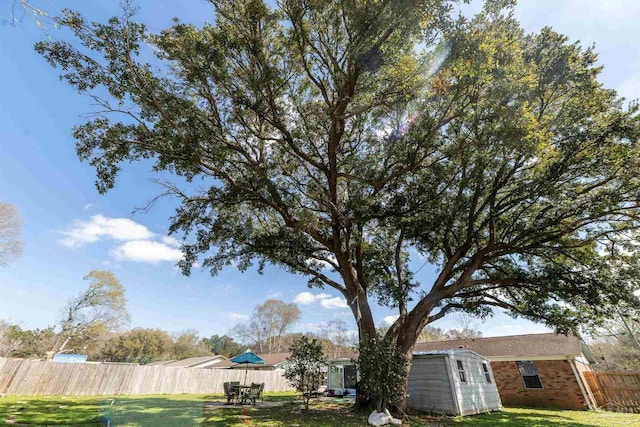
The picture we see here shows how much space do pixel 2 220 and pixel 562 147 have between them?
28753 millimetres

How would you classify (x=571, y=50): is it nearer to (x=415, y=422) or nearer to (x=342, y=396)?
(x=415, y=422)

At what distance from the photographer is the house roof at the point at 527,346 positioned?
614 inches

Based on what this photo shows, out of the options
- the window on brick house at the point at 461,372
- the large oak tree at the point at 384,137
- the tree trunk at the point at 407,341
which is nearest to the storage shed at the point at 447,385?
the window on brick house at the point at 461,372

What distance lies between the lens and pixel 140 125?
7.79 metres

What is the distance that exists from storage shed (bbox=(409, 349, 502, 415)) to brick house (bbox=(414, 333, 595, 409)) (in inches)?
168

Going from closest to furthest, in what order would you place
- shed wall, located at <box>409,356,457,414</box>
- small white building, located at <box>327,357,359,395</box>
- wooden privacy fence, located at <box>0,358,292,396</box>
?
1. shed wall, located at <box>409,356,457,414</box>
2. wooden privacy fence, located at <box>0,358,292,396</box>
3. small white building, located at <box>327,357,359,395</box>

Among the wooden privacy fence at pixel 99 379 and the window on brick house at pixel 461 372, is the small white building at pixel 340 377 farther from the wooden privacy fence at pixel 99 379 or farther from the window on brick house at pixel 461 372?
the window on brick house at pixel 461 372

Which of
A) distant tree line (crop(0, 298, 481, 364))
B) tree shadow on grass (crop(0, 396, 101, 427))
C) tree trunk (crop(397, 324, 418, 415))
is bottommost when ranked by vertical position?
tree shadow on grass (crop(0, 396, 101, 427))

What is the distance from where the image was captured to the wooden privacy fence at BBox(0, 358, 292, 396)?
1157 cm

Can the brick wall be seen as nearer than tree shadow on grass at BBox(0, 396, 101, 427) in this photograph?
No

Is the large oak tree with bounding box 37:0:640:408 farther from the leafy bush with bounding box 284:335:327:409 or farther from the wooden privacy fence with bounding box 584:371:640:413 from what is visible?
the wooden privacy fence with bounding box 584:371:640:413

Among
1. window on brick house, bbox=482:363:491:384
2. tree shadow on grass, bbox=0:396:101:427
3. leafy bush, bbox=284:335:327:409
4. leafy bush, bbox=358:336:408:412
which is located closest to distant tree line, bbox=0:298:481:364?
leafy bush, bbox=284:335:327:409

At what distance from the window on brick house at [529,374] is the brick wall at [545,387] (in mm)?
177

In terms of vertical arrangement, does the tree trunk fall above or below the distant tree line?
below
